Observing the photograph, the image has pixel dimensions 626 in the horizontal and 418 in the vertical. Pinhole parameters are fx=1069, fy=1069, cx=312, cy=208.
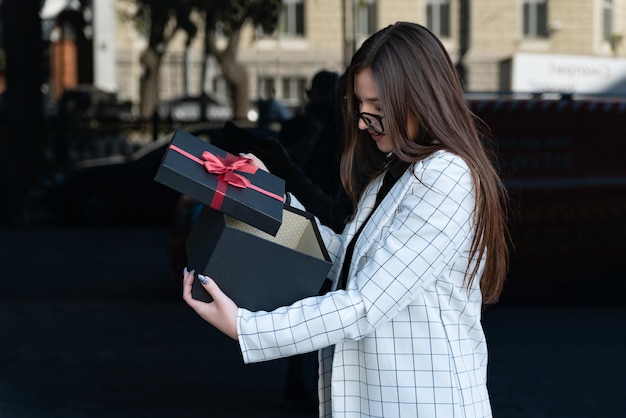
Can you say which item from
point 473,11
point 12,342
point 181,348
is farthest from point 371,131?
point 473,11

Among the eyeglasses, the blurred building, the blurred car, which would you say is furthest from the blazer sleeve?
the blurred car

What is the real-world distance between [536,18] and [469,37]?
19.8ft

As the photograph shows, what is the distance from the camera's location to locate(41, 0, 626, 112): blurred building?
1261 centimetres

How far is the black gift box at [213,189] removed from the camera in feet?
7.57

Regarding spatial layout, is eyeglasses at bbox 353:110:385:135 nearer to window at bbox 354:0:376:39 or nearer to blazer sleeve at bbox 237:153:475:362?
blazer sleeve at bbox 237:153:475:362

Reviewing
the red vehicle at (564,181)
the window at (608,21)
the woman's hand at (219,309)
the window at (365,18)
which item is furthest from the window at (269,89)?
the woman's hand at (219,309)

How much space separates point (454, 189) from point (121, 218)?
1218 cm

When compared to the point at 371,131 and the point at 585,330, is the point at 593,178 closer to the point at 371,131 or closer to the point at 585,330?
the point at 585,330

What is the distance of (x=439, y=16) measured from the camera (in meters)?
20.3

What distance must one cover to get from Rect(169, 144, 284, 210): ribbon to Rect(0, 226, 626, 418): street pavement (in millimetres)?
3247

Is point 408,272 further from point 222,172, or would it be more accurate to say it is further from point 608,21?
point 608,21

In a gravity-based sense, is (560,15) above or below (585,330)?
above

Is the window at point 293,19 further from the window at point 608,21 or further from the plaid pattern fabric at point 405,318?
the plaid pattern fabric at point 405,318

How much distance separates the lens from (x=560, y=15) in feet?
72.2
